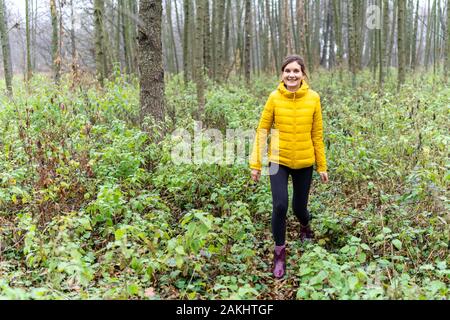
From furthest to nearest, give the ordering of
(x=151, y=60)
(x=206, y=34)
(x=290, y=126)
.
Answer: (x=206, y=34), (x=151, y=60), (x=290, y=126)

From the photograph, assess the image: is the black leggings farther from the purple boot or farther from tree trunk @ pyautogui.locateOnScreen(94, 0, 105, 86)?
tree trunk @ pyautogui.locateOnScreen(94, 0, 105, 86)

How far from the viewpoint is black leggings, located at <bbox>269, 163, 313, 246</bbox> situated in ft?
13.1

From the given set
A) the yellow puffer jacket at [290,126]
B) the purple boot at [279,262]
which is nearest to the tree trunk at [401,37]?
the yellow puffer jacket at [290,126]

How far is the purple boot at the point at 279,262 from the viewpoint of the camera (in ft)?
13.0

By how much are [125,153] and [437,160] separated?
4.02 metres

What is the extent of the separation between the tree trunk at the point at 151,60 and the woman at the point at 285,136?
2892mm

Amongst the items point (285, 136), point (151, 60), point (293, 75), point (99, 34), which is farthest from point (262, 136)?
point (99, 34)

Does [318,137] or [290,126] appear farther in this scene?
[318,137]

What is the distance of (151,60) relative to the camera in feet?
21.6

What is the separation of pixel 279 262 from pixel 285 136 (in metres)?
1.26

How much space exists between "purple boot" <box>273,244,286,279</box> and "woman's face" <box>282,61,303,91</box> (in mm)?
1633

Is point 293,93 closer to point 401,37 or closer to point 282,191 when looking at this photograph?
point 282,191
